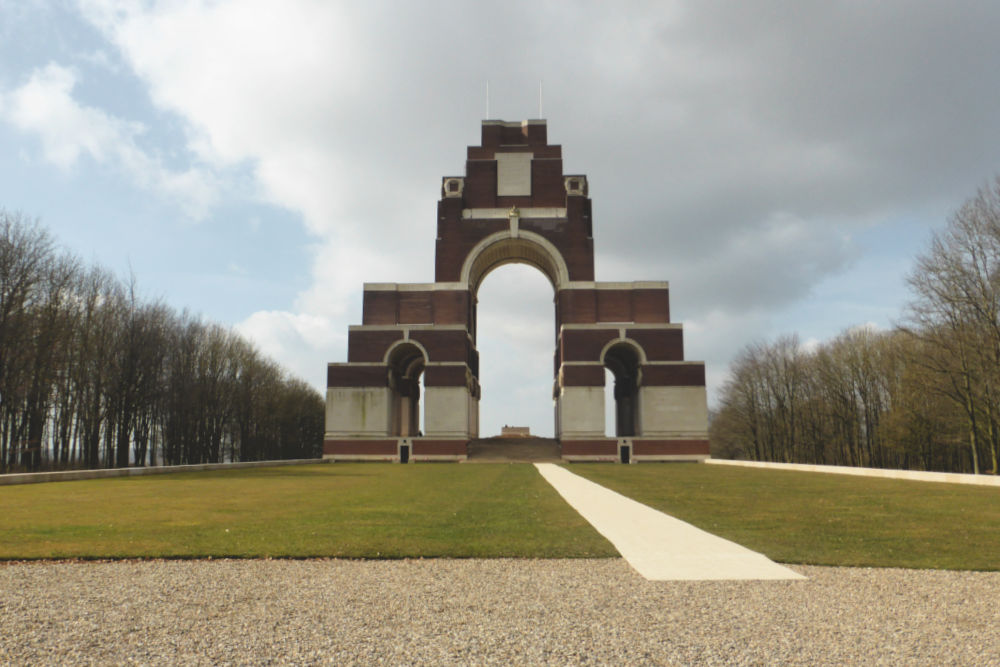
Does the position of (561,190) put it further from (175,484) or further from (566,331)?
(175,484)

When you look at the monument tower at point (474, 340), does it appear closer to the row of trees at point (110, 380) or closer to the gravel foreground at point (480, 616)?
the row of trees at point (110, 380)

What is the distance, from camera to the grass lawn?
786 cm

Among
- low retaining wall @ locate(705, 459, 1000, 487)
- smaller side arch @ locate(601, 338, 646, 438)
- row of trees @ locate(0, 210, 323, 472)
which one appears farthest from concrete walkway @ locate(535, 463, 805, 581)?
smaller side arch @ locate(601, 338, 646, 438)

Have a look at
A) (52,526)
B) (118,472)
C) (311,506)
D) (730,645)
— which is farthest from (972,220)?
(118,472)

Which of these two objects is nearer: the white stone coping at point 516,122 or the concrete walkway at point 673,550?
the concrete walkway at point 673,550

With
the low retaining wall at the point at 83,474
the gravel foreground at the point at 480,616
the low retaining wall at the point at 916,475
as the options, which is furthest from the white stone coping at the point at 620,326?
the gravel foreground at the point at 480,616

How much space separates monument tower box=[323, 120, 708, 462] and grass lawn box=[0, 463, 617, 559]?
30676 mm

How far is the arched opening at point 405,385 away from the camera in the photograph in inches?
1960

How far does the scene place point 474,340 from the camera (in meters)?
57.2

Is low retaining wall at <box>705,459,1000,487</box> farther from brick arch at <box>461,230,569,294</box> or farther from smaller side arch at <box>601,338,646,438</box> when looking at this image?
brick arch at <box>461,230,569,294</box>

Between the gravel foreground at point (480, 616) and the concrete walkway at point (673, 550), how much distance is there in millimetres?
317

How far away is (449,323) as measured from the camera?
50281 mm

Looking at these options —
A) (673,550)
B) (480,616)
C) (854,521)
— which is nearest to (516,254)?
(854,521)

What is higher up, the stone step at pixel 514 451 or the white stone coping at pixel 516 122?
the white stone coping at pixel 516 122
